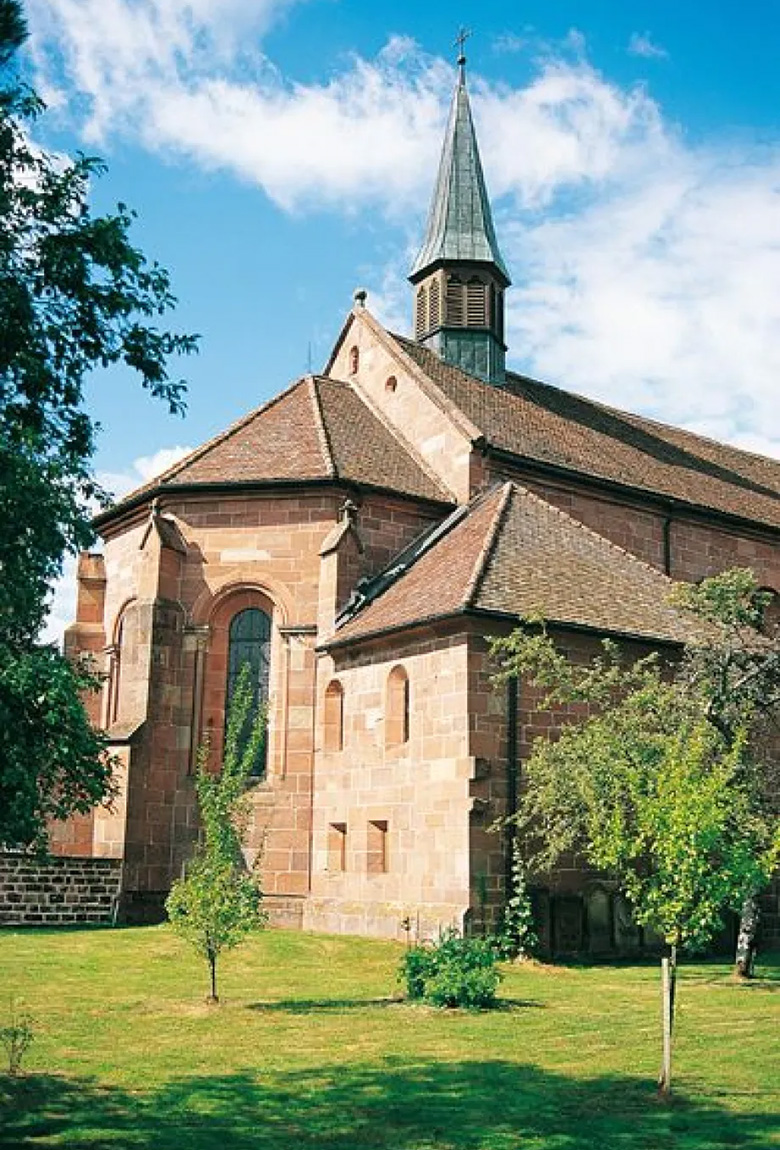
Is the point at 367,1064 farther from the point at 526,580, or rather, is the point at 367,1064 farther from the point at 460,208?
the point at 460,208

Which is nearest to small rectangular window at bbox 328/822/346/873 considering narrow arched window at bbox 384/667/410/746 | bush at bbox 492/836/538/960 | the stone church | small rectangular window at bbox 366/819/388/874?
the stone church

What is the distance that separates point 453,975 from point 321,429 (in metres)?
15.1

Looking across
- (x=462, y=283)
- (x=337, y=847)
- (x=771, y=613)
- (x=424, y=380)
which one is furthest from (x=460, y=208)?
(x=337, y=847)

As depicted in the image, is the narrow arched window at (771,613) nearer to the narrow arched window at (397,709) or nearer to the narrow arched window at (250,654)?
the narrow arched window at (397,709)

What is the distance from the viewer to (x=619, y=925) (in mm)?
19875

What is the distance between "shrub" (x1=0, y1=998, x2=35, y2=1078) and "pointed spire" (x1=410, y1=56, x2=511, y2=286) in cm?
2441

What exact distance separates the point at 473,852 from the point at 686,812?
919 centimetres

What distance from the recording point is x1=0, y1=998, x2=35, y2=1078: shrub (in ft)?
33.4

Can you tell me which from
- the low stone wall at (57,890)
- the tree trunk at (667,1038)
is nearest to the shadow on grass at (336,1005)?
the tree trunk at (667,1038)

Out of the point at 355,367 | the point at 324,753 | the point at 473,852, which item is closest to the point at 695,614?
the point at 473,852

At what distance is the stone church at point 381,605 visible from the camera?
65.3 feet

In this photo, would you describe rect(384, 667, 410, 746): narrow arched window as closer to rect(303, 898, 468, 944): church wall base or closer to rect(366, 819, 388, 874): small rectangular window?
rect(366, 819, 388, 874): small rectangular window

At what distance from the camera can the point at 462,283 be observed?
108 ft

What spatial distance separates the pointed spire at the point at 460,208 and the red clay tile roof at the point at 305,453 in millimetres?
6441
